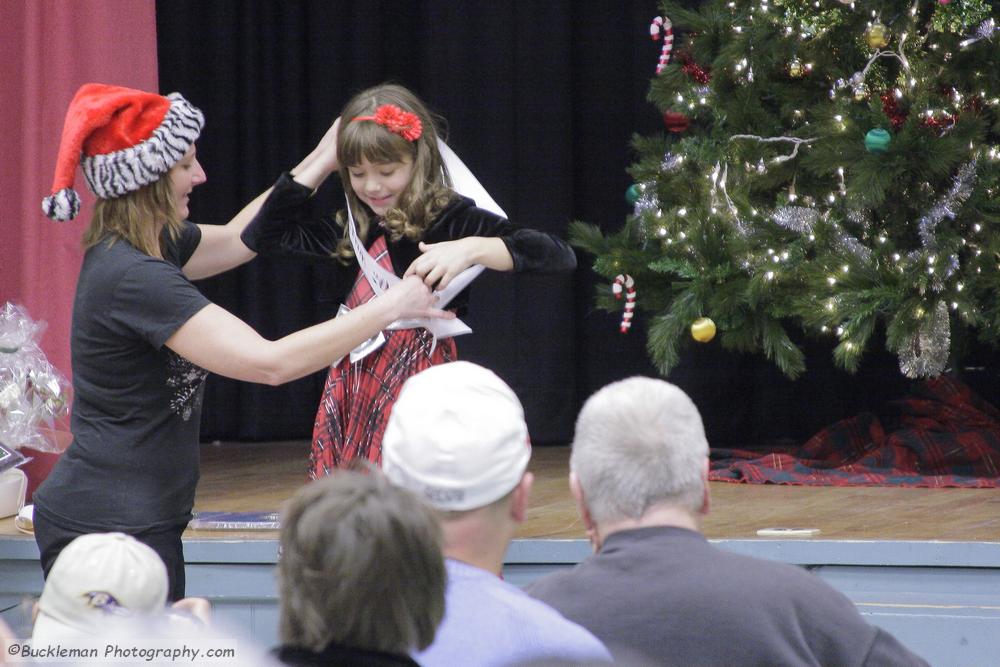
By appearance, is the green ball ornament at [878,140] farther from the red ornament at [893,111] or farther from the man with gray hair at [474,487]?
the man with gray hair at [474,487]

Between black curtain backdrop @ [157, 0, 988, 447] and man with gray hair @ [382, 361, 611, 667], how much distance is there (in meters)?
3.44

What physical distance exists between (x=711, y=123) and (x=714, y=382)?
3.57 feet

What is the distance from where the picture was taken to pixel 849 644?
50.9 inches

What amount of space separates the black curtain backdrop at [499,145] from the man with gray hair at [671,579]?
334 centimetres

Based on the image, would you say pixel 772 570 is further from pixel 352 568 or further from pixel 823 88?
pixel 823 88

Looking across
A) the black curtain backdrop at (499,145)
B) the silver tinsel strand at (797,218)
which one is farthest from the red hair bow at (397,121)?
the black curtain backdrop at (499,145)

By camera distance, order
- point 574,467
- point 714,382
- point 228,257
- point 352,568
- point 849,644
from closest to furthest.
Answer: point 352,568 → point 849,644 → point 574,467 → point 228,257 → point 714,382

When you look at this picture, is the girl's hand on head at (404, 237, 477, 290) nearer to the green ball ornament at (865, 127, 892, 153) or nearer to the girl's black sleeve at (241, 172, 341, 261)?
the girl's black sleeve at (241, 172, 341, 261)

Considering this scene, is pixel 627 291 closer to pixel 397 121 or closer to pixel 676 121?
pixel 676 121

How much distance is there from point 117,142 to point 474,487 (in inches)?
41.4

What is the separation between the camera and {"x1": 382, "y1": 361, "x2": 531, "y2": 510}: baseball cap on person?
123 centimetres

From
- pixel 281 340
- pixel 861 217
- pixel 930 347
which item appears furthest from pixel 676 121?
pixel 281 340

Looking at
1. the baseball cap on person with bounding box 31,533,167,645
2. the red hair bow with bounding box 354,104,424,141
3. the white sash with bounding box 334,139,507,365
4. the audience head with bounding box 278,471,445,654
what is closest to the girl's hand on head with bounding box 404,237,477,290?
the white sash with bounding box 334,139,507,365

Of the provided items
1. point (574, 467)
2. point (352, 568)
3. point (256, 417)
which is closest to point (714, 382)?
point (256, 417)
